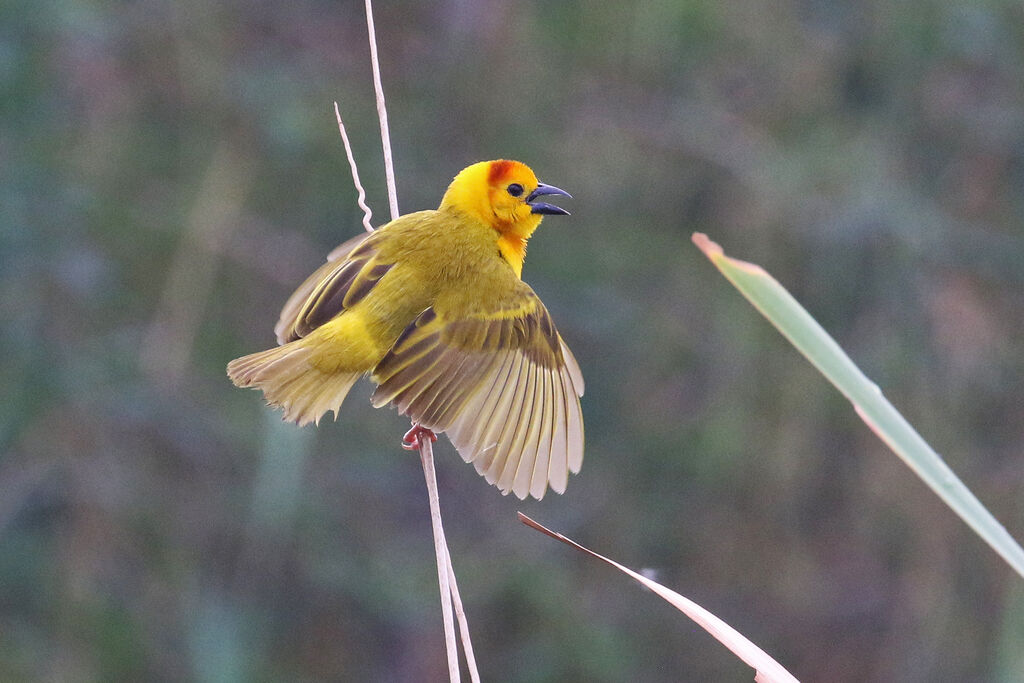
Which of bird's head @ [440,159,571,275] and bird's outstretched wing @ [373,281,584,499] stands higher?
bird's head @ [440,159,571,275]

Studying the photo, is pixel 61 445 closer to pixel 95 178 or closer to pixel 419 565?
pixel 95 178

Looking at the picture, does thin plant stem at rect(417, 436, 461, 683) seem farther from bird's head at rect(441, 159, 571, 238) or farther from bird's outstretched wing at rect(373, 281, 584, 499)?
bird's head at rect(441, 159, 571, 238)

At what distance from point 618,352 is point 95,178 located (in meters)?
2.33

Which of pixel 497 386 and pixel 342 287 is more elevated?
pixel 342 287

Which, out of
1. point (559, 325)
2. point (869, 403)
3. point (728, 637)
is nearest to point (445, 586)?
point (728, 637)

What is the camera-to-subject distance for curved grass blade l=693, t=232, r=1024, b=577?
50.7 inches

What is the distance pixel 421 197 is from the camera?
5.30 meters

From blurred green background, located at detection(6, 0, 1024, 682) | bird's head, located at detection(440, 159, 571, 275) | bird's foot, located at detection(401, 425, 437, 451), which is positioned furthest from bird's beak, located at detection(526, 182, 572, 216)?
blurred green background, located at detection(6, 0, 1024, 682)

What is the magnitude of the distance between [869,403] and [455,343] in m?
1.36

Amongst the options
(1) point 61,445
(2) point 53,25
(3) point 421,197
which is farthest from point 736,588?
(2) point 53,25

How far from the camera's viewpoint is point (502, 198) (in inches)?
114

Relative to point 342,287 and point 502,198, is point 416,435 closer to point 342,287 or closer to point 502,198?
point 342,287

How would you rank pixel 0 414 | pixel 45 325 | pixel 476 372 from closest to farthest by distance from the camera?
pixel 476 372 < pixel 0 414 < pixel 45 325

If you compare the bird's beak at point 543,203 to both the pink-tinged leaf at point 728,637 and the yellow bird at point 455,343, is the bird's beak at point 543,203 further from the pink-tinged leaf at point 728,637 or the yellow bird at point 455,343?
the pink-tinged leaf at point 728,637
